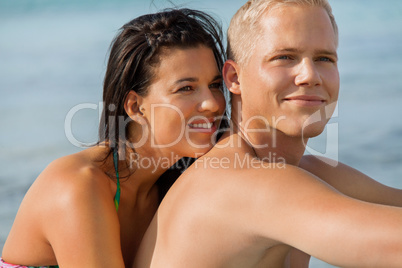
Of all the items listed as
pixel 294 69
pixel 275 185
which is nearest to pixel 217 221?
pixel 275 185

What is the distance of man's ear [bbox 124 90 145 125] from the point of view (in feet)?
10.1

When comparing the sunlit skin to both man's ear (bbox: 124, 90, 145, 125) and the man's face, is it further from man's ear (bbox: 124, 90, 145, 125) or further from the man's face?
the man's face

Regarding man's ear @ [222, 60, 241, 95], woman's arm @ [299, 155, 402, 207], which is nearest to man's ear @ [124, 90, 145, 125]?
man's ear @ [222, 60, 241, 95]

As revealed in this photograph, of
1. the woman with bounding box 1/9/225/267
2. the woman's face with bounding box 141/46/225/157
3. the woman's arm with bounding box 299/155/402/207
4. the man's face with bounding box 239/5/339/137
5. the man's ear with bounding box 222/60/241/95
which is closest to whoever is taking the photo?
the man's face with bounding box 239/5/339/137

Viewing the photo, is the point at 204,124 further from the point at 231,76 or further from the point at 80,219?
the point at 80,219

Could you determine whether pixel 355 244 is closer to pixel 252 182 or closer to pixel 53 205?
pixel 252 182

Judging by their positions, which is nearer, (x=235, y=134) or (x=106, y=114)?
(x=235, y=134)

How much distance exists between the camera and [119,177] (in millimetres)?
3021

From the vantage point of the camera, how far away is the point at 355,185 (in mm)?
3055

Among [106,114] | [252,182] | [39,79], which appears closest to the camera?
[252,182]

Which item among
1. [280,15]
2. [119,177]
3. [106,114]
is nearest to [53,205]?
[119,177]

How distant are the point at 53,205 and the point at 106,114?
0.69 m

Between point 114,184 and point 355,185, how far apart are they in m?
1.23

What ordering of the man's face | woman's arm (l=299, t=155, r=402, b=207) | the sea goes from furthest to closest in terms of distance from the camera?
the sea → woman's arm (l=299, t=155, r=402, b=207) → the man's face
